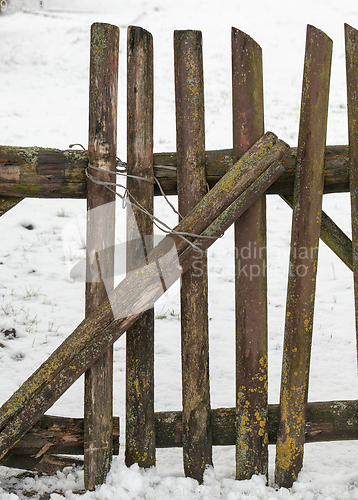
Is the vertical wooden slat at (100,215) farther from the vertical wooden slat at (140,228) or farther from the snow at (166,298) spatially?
the snow at (166,298)

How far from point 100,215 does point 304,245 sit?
0.99 meters

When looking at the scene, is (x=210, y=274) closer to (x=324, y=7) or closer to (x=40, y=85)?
(x=40, y=85)

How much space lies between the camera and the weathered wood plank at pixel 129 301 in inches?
78.8

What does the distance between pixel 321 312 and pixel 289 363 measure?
8.77ft

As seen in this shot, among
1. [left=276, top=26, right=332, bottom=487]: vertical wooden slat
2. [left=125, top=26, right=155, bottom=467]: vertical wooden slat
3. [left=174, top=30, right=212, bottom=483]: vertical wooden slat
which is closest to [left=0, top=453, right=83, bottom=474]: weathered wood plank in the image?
[left=125, top=26, right=155, bottom=467]: vertical wooden slat

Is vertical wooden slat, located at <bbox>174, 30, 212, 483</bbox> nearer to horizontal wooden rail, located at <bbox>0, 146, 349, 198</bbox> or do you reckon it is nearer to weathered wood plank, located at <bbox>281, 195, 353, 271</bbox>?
horizontal wooden rail, located at <bbox>0, 146, 349, 198</bbox>

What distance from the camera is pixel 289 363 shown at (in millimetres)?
2139

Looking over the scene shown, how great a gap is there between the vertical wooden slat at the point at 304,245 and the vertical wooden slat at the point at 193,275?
15.6 inches

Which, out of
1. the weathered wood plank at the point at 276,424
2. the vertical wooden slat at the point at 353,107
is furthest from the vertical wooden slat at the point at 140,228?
the vertical wooden slat at the point at 353,107

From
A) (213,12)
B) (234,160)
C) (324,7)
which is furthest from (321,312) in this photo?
(324,7)

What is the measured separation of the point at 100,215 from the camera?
6.76 feet

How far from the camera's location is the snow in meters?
2.23

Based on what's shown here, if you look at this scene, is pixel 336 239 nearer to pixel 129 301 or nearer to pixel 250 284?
pixel 250 284

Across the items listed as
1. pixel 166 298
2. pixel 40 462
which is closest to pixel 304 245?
pixel 40 462
